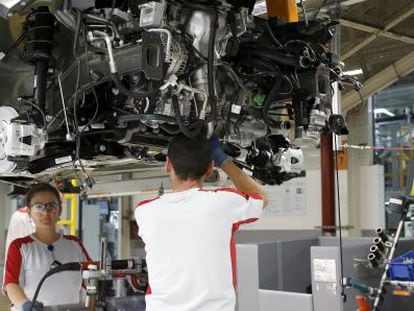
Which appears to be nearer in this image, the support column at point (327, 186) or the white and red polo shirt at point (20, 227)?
the white and red polo shirt at point (20, 227)

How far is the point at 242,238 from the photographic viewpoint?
7855mm

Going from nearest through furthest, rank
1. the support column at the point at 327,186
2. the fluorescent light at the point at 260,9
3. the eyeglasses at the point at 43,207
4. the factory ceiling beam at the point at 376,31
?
the fluorescent light at the point at 260,9
the eyeglasses at the point at 43,207
the factory ceiling beam at the point at 376,31
the support column at the point at 327,186

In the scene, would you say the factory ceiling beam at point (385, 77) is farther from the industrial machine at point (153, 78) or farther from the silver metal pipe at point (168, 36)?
the silver metal pipe at point (168, 36)

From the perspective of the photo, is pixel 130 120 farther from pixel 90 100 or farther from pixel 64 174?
pixel 64 174

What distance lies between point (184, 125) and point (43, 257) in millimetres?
1487

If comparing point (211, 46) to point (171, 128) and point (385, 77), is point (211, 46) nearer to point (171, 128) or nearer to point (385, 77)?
point (171, 128)

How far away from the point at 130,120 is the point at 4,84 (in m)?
1.19

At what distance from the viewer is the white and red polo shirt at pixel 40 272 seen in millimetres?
3023

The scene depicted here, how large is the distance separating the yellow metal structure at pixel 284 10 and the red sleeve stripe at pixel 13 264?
189 cm

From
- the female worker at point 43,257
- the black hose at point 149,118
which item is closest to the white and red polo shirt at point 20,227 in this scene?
the female worker at point 43,257

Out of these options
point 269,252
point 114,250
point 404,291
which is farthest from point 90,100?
point 114,250

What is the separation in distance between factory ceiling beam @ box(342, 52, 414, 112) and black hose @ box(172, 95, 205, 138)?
14.0 feet

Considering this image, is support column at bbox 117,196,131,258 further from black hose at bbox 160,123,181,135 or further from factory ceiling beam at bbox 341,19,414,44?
black hose at bbox 160,123,181,135

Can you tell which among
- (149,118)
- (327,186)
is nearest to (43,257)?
(149,118)
